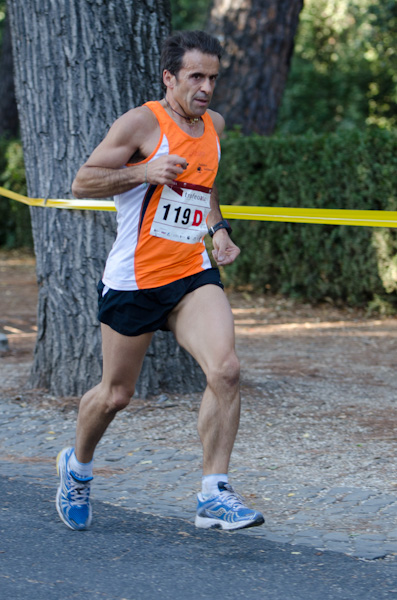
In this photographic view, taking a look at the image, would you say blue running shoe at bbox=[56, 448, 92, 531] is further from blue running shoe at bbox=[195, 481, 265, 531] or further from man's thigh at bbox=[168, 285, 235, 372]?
man's thigh at bbox=[168, 285, 235, 372]

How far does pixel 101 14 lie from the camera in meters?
6.41

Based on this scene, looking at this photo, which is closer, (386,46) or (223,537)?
(223,537)

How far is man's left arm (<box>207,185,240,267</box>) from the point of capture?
4.23 m

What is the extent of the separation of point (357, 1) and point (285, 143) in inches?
804

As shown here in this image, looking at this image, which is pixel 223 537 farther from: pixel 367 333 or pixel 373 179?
pixel 373 179

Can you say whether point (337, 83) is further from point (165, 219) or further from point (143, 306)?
point (143, 306)

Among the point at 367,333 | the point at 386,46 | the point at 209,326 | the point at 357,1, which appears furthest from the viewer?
the point at 357,1

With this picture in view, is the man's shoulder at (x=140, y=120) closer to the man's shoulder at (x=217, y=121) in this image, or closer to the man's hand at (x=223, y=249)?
the man's shoulder at (x=217, y=121)

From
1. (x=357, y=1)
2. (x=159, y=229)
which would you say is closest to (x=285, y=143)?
(x=159, y=229)

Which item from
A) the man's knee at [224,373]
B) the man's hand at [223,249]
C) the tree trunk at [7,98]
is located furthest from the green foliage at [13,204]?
the man's knee at [224,373]

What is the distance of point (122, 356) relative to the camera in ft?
13.7

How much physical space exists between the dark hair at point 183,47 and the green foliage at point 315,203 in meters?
6.40

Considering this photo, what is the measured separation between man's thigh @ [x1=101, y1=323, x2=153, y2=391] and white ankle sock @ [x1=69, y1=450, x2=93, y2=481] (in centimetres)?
42

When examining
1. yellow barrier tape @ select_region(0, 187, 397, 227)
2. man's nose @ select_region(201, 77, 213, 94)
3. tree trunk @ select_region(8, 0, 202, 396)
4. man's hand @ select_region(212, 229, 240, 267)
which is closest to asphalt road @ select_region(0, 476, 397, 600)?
man's hand @ select_region(212, 229, 240, 267)
